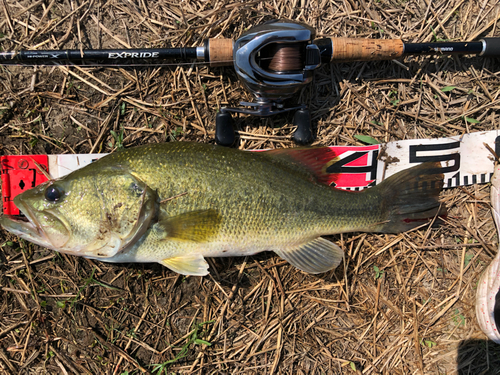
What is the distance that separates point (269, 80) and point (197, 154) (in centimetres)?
89

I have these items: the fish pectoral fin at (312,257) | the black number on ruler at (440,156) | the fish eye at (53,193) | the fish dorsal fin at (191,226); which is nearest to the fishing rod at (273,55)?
the fish dorsal fin at (191,226)

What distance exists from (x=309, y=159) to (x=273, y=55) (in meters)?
0.98

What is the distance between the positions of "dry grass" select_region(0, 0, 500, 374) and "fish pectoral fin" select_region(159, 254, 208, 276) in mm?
482

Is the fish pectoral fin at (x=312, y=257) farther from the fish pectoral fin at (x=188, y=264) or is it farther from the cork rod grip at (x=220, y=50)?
the cork rod grip at (x=220, y=50)

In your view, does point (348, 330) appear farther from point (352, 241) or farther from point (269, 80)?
point (269, 80)

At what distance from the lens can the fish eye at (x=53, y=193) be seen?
236cm

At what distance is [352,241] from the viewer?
3193mm

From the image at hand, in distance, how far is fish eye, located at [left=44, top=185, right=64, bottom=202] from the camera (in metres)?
2.36

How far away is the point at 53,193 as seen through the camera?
2.36 m

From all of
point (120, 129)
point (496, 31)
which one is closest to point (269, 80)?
point (120, 129)

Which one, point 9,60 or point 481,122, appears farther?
point 481,122

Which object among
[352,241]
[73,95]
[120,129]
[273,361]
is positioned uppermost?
[73,95]

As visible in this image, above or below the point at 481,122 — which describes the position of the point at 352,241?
below

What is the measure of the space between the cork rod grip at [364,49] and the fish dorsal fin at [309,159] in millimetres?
890
